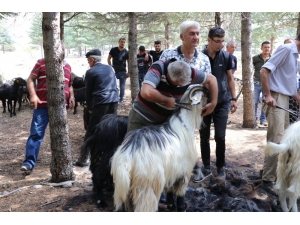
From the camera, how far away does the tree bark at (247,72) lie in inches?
297

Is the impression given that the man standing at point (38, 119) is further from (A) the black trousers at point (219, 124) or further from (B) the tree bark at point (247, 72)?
(B) the tree bark at point (247, 72)

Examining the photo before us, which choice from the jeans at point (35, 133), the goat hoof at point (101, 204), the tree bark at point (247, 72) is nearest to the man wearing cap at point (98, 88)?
the jeans at point (35, 133)

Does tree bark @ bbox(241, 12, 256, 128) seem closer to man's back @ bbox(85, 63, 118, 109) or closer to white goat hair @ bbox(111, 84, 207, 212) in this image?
man's back @ bbox(85, 63, 118, 109)

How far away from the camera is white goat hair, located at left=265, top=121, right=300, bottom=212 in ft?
10.4

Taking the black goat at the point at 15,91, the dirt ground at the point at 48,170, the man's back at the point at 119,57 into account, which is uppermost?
the man's back at the point at 119,57

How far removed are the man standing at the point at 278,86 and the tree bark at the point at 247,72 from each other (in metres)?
3.88

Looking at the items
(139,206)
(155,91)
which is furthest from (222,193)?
(155,91)

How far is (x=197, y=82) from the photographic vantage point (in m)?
3.12

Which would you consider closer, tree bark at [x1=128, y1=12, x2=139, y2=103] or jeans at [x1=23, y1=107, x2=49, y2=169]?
jeans at [x1=23, y1=107, x2=49, y2=169]

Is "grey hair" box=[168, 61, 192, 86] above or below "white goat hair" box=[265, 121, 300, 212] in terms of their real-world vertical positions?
above

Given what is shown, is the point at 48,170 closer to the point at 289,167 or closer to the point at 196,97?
the point at 196,97

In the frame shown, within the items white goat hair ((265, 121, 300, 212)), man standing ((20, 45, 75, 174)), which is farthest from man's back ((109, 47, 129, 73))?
white goat hair ((265, 121, 300, 212))

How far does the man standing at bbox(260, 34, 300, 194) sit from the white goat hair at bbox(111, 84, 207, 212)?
128 cm
